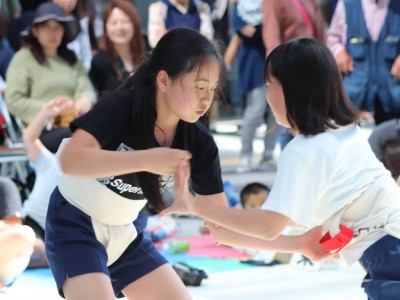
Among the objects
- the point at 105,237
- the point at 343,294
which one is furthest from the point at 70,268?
the point at 343,294

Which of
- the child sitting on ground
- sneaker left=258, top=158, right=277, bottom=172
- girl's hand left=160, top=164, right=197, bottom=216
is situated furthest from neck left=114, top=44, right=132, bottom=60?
girl's hand left=160, top=164, right=197, bottom=216

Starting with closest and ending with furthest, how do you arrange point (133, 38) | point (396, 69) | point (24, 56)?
1. point (396, 69)
2. point (24, 56)
3. point (133, 38)

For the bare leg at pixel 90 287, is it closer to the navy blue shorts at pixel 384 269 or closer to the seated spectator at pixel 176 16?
the navy blue shorts at pixel 384 269

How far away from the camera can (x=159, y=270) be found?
3146 millimetres

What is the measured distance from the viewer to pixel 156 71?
2918 millimetres

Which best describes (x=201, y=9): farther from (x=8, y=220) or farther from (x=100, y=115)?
(x=100, y=115)

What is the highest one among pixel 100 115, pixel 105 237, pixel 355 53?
pixel 100 115

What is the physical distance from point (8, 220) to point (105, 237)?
1843 mm

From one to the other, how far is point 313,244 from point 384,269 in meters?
0.27

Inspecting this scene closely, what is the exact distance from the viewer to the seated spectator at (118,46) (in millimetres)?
6465

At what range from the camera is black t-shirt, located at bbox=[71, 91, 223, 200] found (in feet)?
9.36

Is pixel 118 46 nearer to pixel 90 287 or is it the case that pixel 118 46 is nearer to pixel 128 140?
pixel 128 140

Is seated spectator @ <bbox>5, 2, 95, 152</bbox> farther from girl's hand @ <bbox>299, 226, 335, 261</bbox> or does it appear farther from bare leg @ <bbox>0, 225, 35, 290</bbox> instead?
girl's hand @ <bbox>299, 226, 335, 261</bbox>

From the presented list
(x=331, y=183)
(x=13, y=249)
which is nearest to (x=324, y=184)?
(x=331, y=183)
